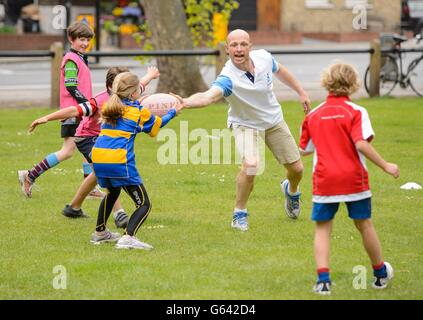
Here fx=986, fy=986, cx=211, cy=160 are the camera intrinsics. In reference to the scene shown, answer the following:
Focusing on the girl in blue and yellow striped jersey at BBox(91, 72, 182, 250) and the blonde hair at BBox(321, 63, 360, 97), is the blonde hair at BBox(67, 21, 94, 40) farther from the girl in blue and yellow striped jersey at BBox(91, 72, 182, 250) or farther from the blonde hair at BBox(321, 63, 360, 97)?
the blonde hair at BBox(321, 63, 360, 97)

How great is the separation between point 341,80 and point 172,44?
13.5 meters

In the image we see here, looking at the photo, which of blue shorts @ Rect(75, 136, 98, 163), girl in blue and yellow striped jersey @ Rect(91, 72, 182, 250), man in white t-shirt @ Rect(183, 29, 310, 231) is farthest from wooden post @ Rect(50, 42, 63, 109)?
girl in blue and yellow striped jersey @ Rect(91, 72, 182, 250)

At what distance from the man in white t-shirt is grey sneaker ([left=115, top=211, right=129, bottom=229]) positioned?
3.26ft

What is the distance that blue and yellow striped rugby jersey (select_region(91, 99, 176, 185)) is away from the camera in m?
7.93

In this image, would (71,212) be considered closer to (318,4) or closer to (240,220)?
(240,220)

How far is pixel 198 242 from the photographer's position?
8.42 meters

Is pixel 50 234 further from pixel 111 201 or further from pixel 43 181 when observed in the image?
pixel 43 181

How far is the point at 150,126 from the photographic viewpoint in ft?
26.5

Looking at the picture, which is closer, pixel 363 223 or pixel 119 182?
pixel 363 223

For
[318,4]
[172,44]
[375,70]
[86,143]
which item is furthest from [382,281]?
[318,4]

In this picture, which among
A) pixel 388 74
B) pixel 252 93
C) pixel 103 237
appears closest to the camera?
pixel 103 237

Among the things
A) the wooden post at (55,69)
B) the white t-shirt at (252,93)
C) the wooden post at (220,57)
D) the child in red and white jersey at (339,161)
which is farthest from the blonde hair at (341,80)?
the wooden post at (220,57)

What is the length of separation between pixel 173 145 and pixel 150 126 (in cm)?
648
